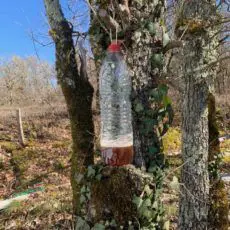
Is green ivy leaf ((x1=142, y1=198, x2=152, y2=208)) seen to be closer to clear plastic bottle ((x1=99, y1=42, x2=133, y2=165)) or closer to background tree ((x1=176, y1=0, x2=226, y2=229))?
clear plastic bottle ((x1=99, y1=42, x2=133, y2=165))

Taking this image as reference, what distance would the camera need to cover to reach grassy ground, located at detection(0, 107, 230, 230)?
5493 mm

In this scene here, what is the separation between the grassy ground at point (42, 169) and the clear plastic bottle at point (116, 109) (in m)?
0.34

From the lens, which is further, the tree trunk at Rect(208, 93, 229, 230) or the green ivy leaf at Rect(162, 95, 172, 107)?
the tree trunk at Rect(208, 93, 229, 230)

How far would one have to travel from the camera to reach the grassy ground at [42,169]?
5.49 m

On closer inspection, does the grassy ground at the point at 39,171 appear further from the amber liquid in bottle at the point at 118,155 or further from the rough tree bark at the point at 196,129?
the amber liquid in bottle at the point at 118,155

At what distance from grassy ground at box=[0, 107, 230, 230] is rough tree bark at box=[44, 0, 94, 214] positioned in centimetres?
106

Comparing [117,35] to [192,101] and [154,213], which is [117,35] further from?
[192,101]

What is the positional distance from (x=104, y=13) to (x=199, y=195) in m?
3.80

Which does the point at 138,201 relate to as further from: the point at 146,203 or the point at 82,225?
the point at 82,225

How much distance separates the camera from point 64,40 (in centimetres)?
349

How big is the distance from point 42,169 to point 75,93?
23.0 ft

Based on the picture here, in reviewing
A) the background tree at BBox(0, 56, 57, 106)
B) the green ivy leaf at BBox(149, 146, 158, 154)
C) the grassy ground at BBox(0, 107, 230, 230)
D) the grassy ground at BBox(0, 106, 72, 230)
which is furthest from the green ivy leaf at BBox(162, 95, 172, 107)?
the background tree at BBox(0, 56, 57, 106)

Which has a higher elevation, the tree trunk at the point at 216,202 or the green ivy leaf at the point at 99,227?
the green ivy leaf at the point at 99,227

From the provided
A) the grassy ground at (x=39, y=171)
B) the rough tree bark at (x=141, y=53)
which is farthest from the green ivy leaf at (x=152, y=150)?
the grassy ground at (x=39, y=171)
